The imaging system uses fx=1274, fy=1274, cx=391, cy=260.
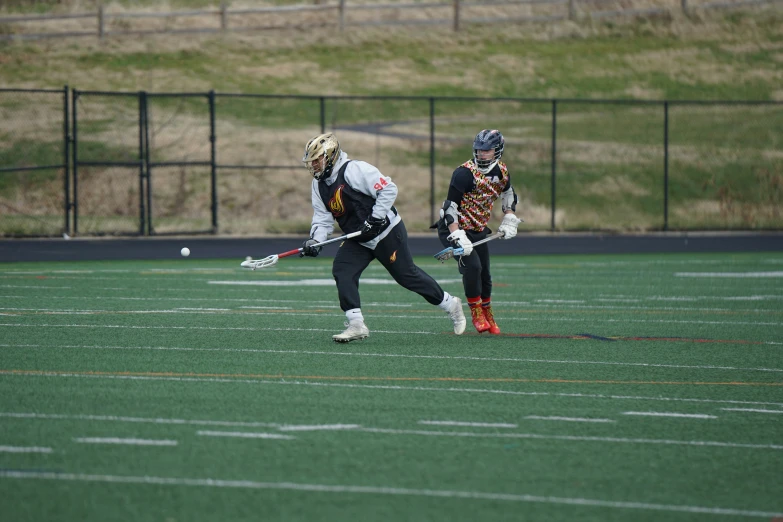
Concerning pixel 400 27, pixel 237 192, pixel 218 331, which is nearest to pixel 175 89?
pixel 237 192

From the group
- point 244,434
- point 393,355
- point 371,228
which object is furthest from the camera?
point 371,228

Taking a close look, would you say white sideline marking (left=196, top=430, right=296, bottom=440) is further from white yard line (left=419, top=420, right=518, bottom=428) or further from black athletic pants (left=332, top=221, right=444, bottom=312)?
black athletic pants (left=332, top=221, right=444, bottom=312)

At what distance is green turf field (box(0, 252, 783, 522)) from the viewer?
615 centimetres

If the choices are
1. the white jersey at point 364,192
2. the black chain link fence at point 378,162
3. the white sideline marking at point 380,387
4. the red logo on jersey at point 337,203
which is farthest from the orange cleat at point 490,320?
the black chain link fence at point 378,162

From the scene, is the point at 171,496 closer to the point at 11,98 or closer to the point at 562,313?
the point at 562,313

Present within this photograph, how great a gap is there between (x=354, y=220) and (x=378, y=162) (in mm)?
Result: 23216

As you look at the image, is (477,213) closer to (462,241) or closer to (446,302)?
(462,241)

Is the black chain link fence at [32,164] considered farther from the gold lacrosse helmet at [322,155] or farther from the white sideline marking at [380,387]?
the white sideline marking at [380,387]

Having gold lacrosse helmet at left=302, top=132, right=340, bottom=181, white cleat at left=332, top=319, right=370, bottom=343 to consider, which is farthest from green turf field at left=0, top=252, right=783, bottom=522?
gold lacrosse helmet at left=302, top=132, right=340, bottom=181

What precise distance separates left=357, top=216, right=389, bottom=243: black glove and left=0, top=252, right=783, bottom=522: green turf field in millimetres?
965

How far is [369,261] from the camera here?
11.3 metres

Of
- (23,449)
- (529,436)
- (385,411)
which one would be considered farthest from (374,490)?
(23,449)

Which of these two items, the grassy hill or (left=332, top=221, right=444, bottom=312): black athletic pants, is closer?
(left=332, top=221, right=444, bottom=312): black athletic pants

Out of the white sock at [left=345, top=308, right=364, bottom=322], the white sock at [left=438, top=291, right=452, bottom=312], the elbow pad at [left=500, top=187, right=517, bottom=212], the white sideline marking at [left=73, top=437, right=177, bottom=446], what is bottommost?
the white sideline marking at [left=73, top=437, right=177, bottom=446]
